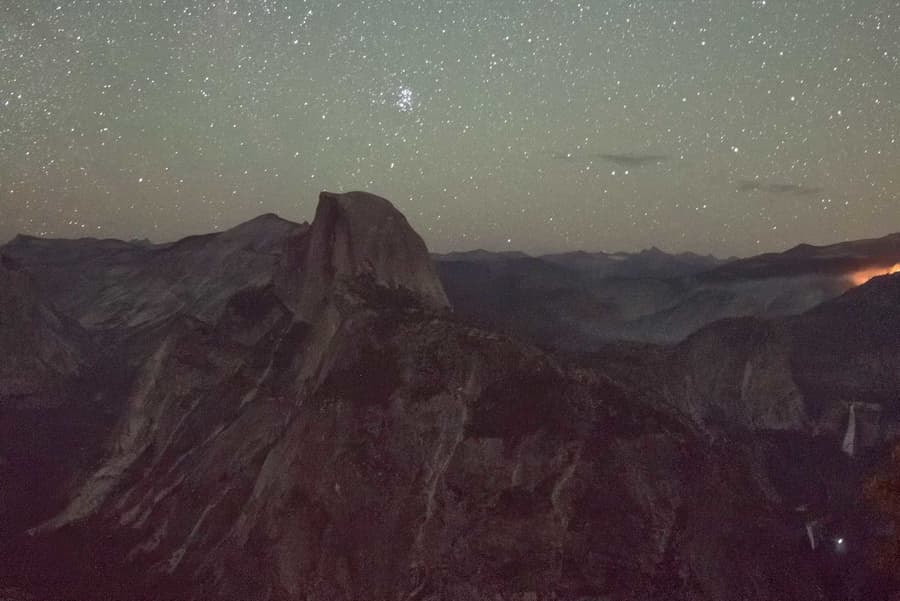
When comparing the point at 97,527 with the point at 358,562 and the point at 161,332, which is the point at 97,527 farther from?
the point at 161,332

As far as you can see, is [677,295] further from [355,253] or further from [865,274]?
[355,253]

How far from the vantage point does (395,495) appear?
108 feet

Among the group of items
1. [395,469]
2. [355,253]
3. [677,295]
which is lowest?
[395,469]

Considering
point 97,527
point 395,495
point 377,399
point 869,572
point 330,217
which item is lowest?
point 869,572

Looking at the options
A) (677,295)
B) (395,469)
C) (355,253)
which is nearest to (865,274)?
(677,295)

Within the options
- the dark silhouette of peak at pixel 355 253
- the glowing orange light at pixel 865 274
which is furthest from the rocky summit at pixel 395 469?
the glowing orange light at pixel 865 274

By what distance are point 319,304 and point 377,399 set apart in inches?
593

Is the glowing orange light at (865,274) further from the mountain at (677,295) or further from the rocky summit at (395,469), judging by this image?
the rocky summit at (395,469)

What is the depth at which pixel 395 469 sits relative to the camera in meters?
33.6

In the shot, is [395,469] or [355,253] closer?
[395,469]

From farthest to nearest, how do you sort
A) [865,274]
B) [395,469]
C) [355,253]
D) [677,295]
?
[677,295]
[865,274]
[355,253]
[395,469]

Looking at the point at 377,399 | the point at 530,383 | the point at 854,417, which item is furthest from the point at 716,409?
the point at 377,399

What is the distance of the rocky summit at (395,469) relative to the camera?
100 feet

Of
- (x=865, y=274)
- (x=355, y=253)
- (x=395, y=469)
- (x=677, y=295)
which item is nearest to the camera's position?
(x=395, y=469)
